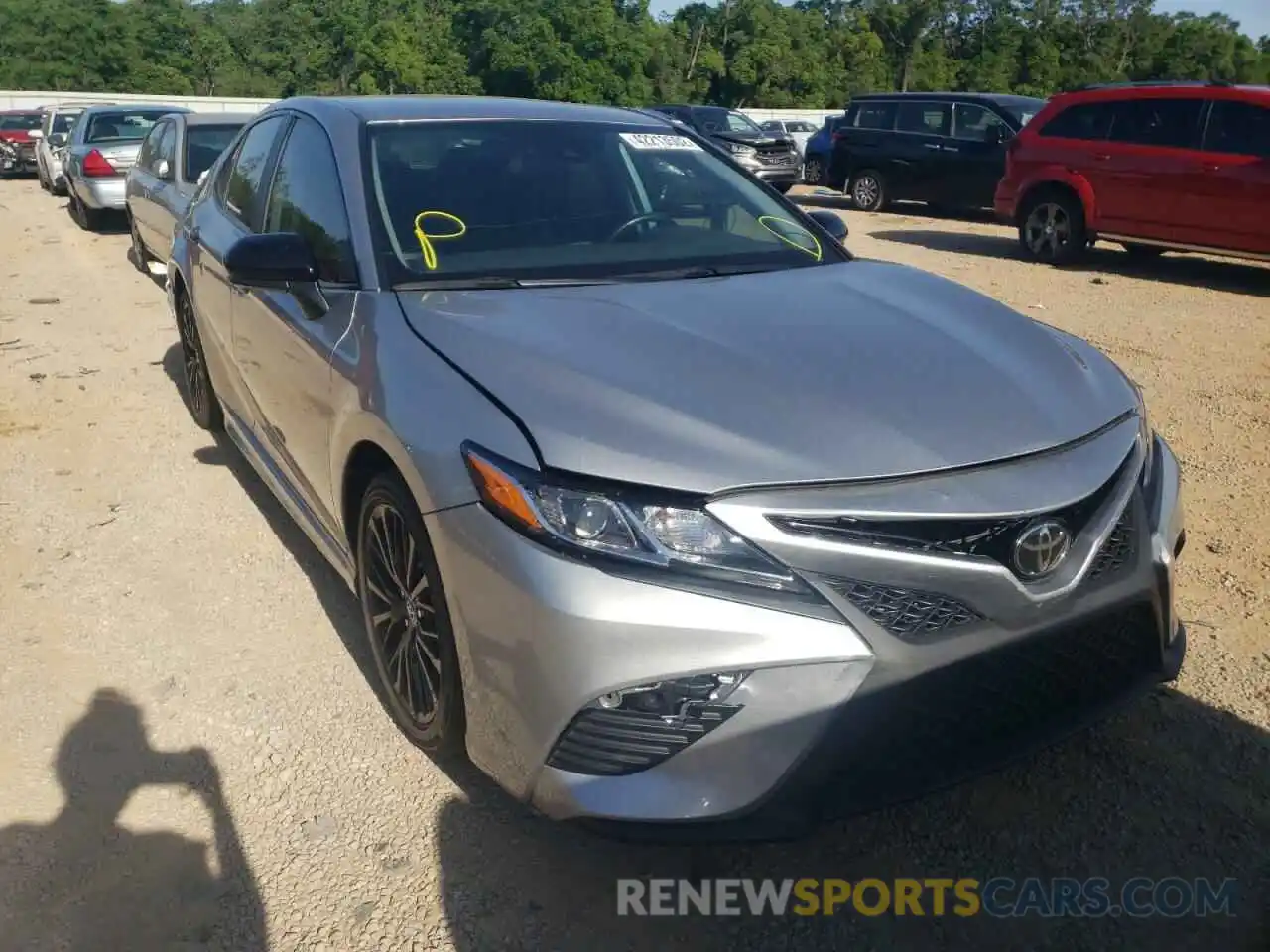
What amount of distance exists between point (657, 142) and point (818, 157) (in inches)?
635

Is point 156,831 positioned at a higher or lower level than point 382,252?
lower

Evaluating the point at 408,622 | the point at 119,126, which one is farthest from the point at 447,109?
the point at 119,126

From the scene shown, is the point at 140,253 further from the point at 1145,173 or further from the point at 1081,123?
the point at 1145,173

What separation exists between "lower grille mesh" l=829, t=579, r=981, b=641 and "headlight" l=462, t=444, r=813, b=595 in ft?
0.31

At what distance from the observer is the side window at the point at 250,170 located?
14.1ft

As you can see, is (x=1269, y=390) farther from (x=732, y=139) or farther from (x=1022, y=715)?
(x=732, y=139)

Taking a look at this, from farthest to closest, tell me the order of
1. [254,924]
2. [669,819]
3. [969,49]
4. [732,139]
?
[969,49], [732,139], [254,924], [669,819]

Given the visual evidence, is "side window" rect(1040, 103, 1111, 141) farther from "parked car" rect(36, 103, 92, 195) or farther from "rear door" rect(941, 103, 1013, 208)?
"parked car" rect(36, 103, 92, 195)

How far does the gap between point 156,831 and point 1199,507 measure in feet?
13.0

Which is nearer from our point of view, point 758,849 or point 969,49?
point 758,849

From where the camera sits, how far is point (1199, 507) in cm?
454

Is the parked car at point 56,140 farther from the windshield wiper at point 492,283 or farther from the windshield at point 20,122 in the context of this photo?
the windshield wiper at point 492,283

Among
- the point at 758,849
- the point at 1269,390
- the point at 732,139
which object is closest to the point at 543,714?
the point at 758,849

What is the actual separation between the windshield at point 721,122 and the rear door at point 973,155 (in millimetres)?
4875
